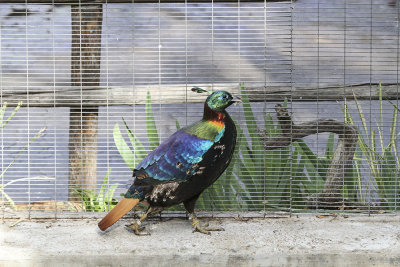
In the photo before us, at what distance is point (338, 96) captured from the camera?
11.3 feet

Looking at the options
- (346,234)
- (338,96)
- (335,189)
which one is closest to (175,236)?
(346,234)

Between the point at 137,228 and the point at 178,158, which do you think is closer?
the point at 178,158

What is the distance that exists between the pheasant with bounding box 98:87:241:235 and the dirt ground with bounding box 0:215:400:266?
18 cm

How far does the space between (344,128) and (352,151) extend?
0.66 feet

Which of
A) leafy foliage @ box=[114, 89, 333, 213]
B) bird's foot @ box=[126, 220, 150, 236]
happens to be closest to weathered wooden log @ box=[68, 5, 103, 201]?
leafy foliage @ box=[114, 89, 333, 213]

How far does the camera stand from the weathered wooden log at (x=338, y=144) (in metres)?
3.26

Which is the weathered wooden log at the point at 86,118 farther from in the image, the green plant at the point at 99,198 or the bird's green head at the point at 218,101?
the bird's green head at the point at 218,101

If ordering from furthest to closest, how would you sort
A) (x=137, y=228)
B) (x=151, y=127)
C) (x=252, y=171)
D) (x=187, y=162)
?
1. (x=151, y=127)
2. (x=252, y=171)
3. (x=137, y=228)
4. (x=187, y=162)

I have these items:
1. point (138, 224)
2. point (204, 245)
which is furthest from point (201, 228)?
point (138, 224)

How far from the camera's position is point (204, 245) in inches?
107

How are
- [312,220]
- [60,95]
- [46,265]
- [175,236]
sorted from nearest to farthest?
[46,265]
[175,236]
[312,220]
[60,95]

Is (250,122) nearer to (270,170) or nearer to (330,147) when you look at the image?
(270,170)

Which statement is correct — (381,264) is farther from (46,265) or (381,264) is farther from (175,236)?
(46,265)

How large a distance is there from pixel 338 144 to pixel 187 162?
1250 mm
